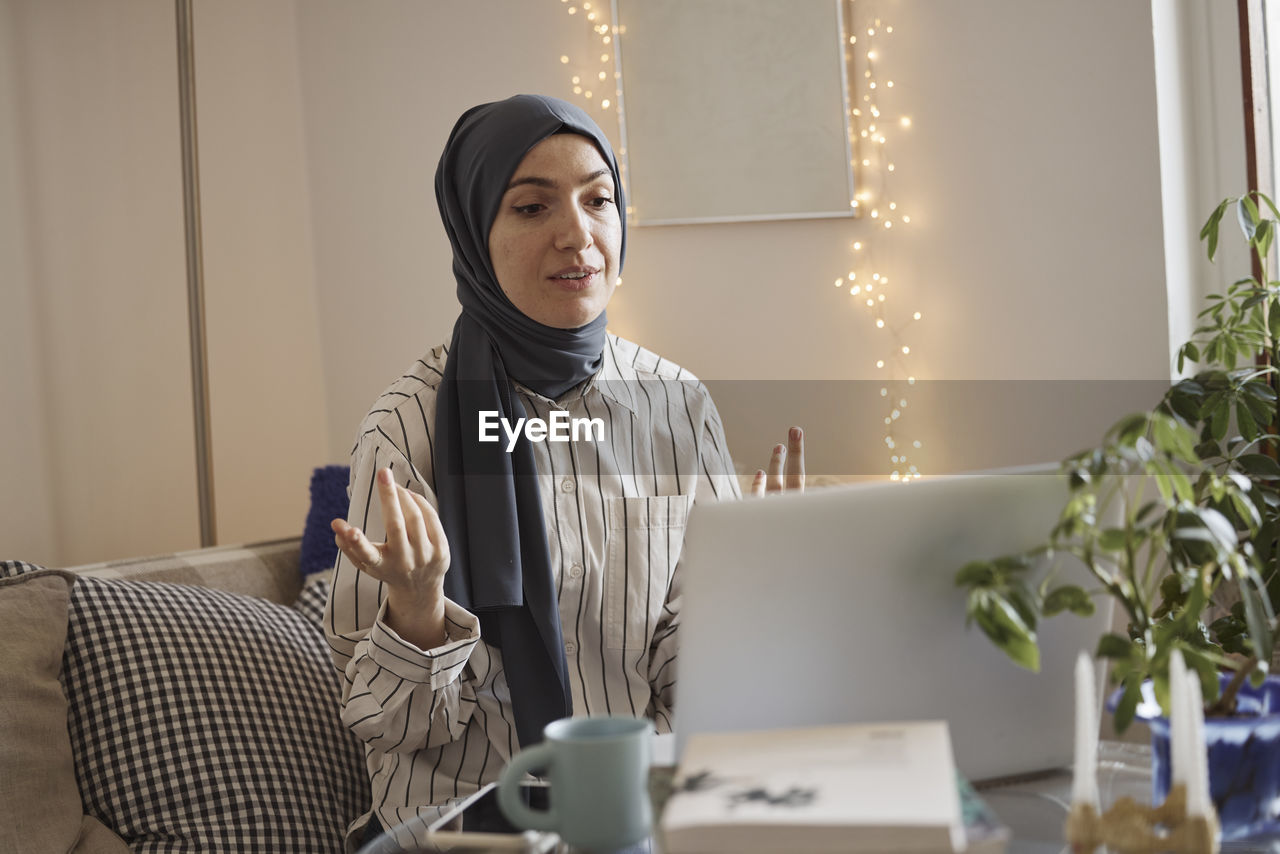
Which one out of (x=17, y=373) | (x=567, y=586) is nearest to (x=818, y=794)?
(x=567, y=586)

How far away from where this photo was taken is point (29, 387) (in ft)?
6.75

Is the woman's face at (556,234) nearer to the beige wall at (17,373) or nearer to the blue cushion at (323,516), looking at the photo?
the blue cushion at (323,516)

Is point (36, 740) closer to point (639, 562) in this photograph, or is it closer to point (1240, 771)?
point (639, 562)

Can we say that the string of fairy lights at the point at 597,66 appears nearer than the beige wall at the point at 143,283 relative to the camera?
No

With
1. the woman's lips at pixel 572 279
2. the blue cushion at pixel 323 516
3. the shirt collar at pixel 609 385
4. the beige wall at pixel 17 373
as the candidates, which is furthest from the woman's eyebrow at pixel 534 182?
the beige wall at pixel 17 373

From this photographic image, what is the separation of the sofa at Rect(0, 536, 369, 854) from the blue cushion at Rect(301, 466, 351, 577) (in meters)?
0.25

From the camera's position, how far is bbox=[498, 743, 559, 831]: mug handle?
650 millimetres

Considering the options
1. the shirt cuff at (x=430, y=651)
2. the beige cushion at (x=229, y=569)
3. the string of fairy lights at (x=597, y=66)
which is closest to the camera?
the shirt cuff at (x=430, y=651)

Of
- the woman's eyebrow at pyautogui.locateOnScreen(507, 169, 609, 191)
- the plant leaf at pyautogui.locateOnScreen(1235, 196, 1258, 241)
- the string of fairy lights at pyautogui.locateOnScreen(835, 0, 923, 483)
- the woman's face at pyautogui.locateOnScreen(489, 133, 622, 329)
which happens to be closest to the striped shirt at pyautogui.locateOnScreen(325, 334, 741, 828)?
the woman's face at pyautogui.locateOnScreen(489, 133, 622, 329)

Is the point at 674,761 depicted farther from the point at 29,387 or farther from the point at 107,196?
the point at 107,196

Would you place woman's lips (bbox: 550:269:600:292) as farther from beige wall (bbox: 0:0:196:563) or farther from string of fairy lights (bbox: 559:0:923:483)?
beige wall (bbox: 0:0:196:563)

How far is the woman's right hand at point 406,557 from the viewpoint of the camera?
96 centimetres

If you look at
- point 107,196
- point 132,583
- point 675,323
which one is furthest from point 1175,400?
point 107,196

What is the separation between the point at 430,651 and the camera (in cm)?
111
